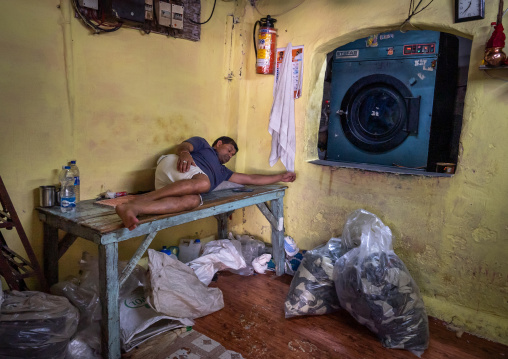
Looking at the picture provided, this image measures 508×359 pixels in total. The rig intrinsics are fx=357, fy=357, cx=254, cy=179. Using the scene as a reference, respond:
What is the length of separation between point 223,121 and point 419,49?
1.96 metres

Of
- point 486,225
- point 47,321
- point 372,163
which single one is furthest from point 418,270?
point 47,321

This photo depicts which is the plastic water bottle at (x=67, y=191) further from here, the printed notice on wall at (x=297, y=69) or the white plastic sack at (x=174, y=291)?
the printed notice on wall at (x=297, y=69)

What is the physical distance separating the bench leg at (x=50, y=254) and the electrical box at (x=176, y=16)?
1765mm

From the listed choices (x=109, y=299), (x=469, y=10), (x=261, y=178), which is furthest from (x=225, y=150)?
(x=469, y=10)

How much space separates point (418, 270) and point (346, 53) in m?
2.34

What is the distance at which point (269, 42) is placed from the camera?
125 inches

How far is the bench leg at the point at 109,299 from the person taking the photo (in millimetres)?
1866

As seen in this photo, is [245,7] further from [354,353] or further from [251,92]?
[354,353]

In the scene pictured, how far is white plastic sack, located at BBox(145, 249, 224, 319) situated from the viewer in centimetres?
219

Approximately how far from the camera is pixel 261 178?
3.23 metres

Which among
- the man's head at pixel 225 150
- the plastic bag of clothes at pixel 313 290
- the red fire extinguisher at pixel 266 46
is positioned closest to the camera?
the plastic bag of clothes at pixel 313 290

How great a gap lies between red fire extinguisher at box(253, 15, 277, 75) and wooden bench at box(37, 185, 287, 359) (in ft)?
3.89

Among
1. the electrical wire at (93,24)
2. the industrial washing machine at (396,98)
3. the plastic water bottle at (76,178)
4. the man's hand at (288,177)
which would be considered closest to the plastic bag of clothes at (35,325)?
the plastic water bottle at (76,178)

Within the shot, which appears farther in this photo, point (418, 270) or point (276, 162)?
point (276, 162)
